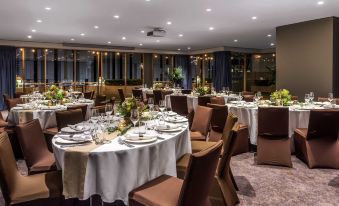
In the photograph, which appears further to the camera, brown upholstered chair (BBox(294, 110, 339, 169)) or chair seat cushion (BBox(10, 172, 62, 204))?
Result: brown upholstered chair (BBox(294, 110, 339, 169))

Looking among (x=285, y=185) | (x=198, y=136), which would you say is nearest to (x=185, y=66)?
(x=198, y=136)

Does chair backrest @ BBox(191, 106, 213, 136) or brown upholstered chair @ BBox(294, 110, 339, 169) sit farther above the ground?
chair backrest @ BBox(191, 106, 213, 136)

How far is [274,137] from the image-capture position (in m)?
4.88

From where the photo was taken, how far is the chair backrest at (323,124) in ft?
14.4

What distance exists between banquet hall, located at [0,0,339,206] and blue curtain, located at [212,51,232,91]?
0.05 m

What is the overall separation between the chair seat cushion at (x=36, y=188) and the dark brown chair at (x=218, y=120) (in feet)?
10.5

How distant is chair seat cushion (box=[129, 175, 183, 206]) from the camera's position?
7.23ft

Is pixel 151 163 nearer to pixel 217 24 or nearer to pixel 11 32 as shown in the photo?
pixel 217 24

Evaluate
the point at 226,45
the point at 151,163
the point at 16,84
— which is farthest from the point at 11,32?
the point at 151,163

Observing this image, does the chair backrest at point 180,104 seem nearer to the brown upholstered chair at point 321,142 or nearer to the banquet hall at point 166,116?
the banquet hall at point 166,116

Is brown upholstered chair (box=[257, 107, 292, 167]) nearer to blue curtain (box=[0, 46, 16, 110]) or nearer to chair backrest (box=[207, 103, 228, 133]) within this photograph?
chair backrest (box=[207, 103, 228, 133])

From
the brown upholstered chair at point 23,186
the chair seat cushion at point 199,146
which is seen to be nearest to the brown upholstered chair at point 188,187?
the brown upholstered chair at point 23,186

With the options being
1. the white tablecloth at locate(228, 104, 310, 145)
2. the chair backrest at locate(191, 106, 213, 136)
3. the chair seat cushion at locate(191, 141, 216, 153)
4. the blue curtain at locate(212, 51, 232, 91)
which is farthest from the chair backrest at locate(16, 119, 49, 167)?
the blue curtain at locate(212, 51, 232, 91)

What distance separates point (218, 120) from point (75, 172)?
337 cm
